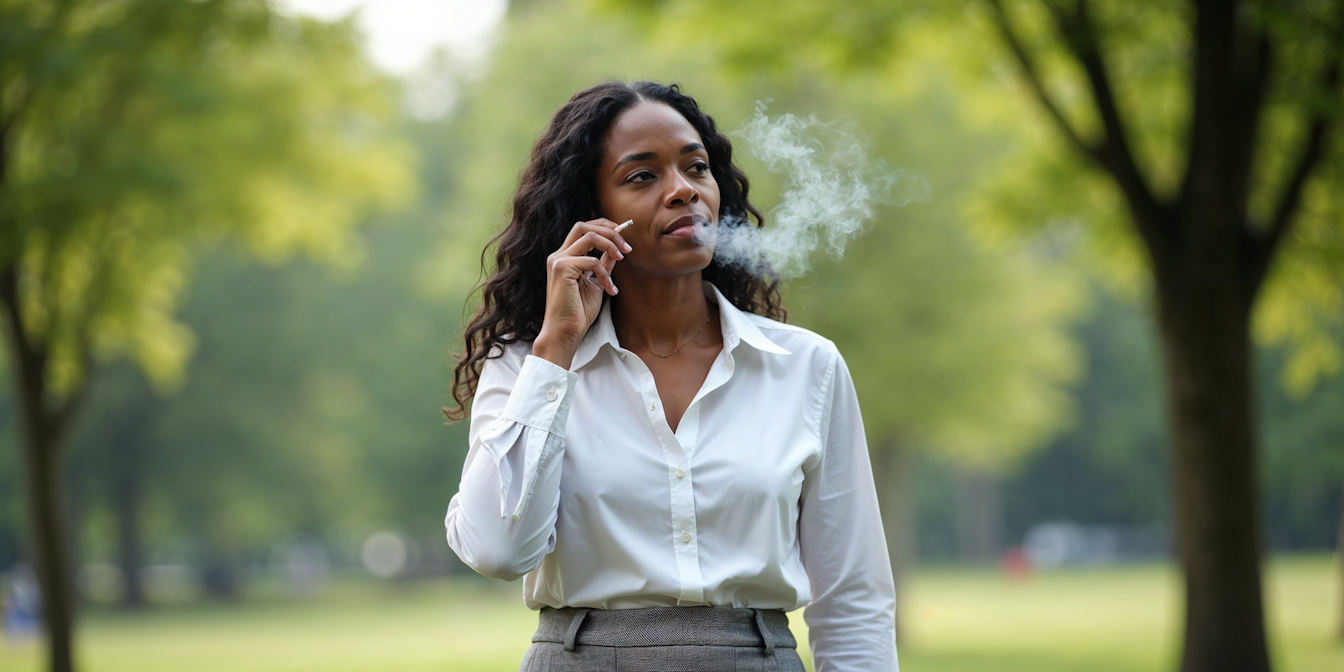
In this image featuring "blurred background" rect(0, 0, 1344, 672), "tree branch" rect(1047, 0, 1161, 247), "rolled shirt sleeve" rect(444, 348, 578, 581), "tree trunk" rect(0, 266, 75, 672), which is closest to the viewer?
"rolled shirt sleeve" rect(444, 348, 578, 581)

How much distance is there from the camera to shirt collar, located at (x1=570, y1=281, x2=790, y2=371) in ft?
8.02

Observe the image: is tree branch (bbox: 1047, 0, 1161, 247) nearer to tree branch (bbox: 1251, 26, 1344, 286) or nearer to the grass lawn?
tree branch (bbox: 1251, 26, 1344, 286)

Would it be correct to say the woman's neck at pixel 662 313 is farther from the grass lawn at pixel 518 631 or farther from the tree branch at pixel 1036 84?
the grass lawn at pixel 518 631

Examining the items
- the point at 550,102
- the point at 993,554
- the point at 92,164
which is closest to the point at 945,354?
the point at 550,102

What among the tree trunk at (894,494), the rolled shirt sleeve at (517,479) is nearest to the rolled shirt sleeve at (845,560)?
the rolled shirt sleeve at (517,479)

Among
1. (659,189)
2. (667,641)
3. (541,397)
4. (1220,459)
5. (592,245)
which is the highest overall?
(659,189)

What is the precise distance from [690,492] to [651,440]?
0.13 metres

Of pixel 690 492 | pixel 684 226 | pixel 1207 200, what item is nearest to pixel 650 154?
pixel 684 226

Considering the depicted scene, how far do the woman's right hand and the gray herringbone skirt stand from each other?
0.48 m

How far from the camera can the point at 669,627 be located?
2.25m

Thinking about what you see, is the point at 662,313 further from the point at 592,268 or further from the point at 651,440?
the point at 651,440

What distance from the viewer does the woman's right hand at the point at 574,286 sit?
7.74 ft

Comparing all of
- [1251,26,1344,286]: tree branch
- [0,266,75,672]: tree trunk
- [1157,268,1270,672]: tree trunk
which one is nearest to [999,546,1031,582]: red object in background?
[1157,268,1270,672]: tree trunk

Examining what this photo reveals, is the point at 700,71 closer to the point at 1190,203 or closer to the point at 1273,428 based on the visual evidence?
the point at 1190,203
